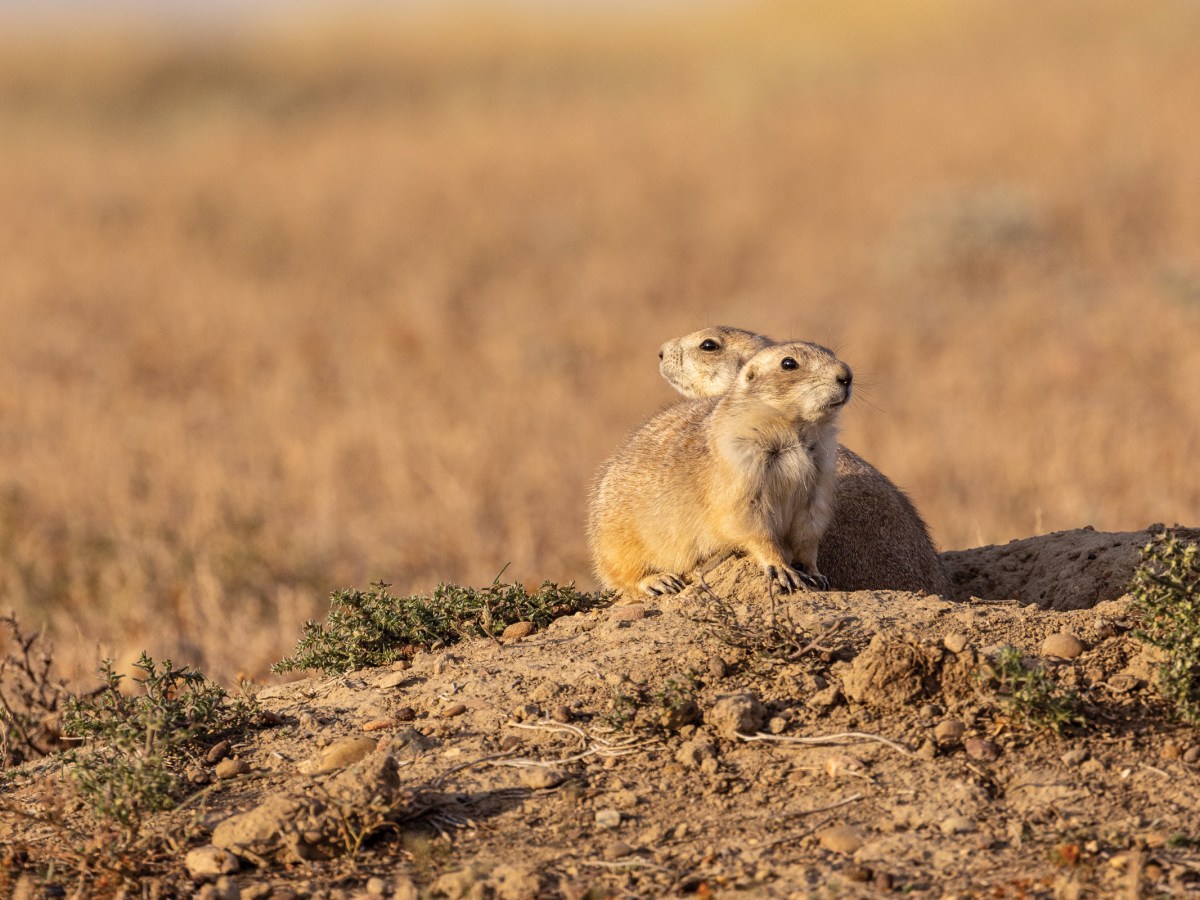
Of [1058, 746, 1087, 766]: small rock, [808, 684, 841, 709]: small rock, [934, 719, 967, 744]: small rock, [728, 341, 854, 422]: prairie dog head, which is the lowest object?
[1058, 746, 1087, 766]: small rock

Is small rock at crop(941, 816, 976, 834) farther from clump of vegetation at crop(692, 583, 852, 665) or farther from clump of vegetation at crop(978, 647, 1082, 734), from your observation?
clump of vegetation at crop(692, 583, 852, 665)

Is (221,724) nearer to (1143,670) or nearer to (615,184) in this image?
(1143,670)

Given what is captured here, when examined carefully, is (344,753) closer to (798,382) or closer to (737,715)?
(737,715)

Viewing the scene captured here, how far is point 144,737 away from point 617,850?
6.02 feet

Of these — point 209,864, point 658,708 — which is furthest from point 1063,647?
point 209,864

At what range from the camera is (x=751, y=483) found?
563cm

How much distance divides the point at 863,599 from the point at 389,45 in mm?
52538

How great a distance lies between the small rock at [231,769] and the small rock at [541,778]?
0.99 m

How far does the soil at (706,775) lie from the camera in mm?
4066

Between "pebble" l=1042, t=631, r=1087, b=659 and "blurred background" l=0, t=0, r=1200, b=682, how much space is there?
377cm

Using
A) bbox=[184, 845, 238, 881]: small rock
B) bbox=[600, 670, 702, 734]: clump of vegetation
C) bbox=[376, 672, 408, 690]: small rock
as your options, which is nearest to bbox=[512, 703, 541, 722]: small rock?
bbox=[600, 670, 702, 734]: clump of vegetation

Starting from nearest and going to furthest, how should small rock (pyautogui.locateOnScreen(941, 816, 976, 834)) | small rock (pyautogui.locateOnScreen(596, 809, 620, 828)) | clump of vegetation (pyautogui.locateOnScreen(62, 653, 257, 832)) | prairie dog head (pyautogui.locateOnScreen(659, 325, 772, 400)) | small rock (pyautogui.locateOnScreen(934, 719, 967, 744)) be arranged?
small rock (pyautogui.locateOnScreen(941, 816, 976, 834)) < small rock (pyautogui.locateOnScreen(596, 809, 620, 828)) < clump of vegetation (pyautogui.locateOnScreen(62, 653, 257, 832)) < small rock (pyautogui.locateOnScreen(934, 719, 967, 744)) < prairie dog head (pyautogui.locateOnScreen(659, 325, 772, 400))

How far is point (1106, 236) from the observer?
1880cm

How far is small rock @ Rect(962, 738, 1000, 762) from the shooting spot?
4.53 m
